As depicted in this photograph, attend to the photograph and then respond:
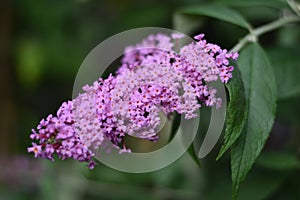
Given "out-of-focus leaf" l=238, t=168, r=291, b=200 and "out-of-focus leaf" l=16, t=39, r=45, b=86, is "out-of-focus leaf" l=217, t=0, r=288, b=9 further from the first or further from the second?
"out-of-focus leaf" l=16, t=39, r=45, b=86

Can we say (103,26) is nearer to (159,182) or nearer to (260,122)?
(159,182)

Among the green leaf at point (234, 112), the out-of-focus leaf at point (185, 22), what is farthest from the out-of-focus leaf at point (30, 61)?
Result: the green leaf at point (234, 112)

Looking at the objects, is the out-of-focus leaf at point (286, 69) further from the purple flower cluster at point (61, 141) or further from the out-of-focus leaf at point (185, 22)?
the purple flower cluster at point (61, 141)

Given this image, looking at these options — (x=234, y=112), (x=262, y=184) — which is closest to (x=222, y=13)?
(x=234, y=112)

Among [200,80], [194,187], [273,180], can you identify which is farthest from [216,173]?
[200,80]

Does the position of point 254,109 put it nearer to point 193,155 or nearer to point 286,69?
point 193,155

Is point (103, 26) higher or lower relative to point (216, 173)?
higher

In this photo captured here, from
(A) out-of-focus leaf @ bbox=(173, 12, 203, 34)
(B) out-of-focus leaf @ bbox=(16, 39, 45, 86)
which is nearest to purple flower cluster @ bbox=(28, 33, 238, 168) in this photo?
(A) out-of-focus leaf @ bbox=(173, 12, 203, 34)
